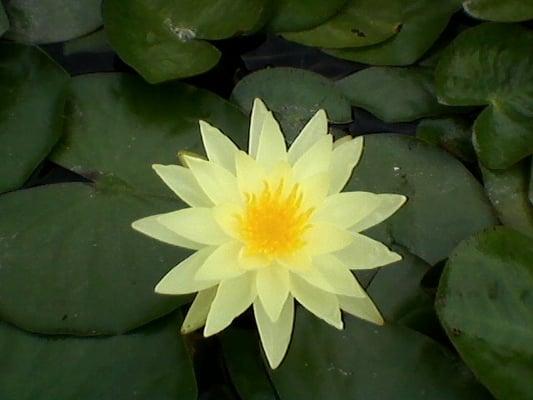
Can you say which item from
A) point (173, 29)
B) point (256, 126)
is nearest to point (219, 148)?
point (256, 126)

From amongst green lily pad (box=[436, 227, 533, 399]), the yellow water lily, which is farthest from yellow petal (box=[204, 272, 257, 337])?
green lily pad (box=[436, 227, 533, 399])

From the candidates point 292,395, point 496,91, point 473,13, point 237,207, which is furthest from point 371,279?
point 473,13

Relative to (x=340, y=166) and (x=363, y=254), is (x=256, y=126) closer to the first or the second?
(x=340, y=166)

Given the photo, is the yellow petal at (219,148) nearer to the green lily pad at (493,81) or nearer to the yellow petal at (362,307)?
the yellow petal at (362,307)

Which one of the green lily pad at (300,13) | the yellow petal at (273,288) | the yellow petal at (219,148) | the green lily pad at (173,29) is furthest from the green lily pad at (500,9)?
the yellow petal at (273,288)

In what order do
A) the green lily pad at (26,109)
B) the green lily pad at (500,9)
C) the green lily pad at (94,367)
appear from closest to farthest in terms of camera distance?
the green lily pad at (94,367), the green lily pad at (26,109), the green lily pad at (500,9)

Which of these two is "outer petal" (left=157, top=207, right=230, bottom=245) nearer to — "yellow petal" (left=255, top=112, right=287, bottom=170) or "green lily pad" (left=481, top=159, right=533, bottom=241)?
"yellow petal" (left=255, top=112, right=287, bottom=170)

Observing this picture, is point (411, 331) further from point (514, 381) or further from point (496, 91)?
point (496, 91)
